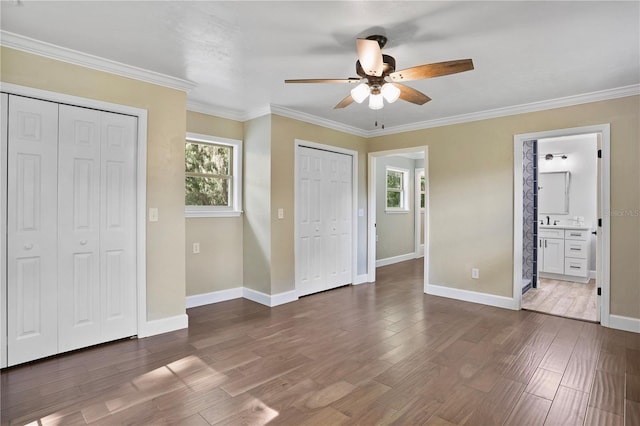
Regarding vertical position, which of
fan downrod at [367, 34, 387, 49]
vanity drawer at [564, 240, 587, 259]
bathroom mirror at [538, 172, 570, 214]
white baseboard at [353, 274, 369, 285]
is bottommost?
white baseboard at [353, 274, 369, 285]

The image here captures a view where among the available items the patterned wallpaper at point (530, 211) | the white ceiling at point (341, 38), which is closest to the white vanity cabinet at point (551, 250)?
the patterned wallpaper at point (530, 211)

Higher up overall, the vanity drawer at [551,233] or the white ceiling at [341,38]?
the white ceiling at [341,38]

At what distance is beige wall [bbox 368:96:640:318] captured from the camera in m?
3.47

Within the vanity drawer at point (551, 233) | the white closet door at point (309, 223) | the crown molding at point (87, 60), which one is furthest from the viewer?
the vanity drawer at point (551, 233)

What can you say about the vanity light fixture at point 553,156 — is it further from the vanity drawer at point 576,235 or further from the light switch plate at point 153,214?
the light switch plate at point 153,214

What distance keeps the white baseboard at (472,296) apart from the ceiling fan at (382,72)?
2.81 m

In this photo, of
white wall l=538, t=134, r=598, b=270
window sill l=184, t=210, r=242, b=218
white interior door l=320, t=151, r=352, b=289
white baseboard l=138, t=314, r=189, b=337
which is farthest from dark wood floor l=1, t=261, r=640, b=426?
white wall l=538, t=134, r=598, b=270

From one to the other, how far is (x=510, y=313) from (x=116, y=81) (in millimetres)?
4766

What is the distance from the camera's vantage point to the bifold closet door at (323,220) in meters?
4.69

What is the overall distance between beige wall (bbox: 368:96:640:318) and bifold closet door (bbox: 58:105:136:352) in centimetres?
375

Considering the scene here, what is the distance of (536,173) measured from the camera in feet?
17.0

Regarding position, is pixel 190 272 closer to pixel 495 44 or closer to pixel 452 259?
pixel 452 259

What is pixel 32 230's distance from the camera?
263 cm

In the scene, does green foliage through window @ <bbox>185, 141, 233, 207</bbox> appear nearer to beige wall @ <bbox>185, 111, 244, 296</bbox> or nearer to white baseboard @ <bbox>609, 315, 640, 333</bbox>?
beige wall @ <bbox>185, 111, 244, 296</bbox>
